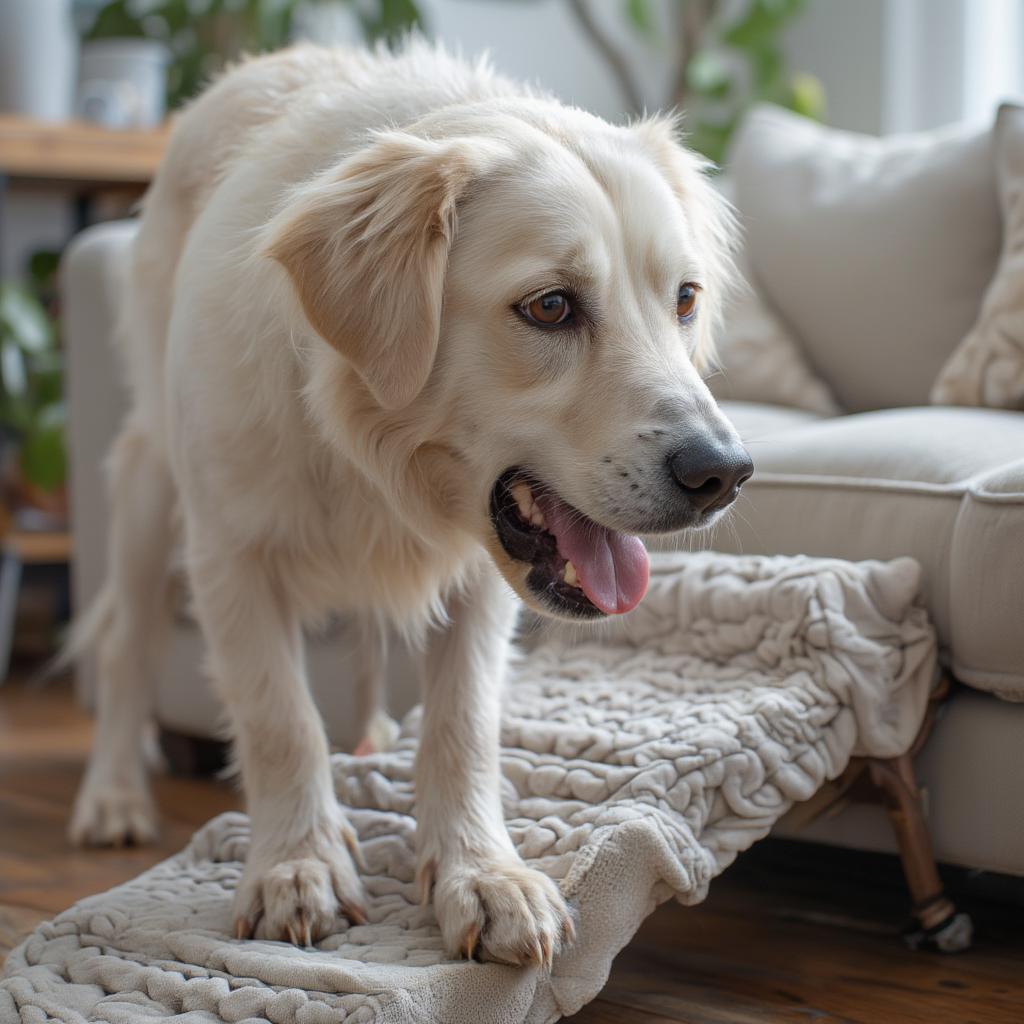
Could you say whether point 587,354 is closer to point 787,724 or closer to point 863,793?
point 787,724

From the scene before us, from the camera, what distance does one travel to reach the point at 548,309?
126 cm

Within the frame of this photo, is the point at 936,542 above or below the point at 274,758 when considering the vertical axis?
above

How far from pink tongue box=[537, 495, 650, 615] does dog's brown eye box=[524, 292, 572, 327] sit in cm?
17

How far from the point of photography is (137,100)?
11.5 feet

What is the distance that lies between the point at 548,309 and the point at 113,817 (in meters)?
1.21

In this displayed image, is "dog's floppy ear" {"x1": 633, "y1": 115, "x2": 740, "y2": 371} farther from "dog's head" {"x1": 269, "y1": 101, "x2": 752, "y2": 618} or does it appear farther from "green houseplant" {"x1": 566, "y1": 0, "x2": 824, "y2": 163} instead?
"green houseplant" {"x1": 566, "y1": 0, "x2": 824, "y2": 163}

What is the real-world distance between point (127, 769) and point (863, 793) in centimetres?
116

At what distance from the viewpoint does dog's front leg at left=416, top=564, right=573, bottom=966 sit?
1.22 m

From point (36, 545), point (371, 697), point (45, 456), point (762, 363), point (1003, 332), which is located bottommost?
point (36, 545)

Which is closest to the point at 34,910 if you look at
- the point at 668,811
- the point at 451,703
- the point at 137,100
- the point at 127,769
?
the point at 127,769

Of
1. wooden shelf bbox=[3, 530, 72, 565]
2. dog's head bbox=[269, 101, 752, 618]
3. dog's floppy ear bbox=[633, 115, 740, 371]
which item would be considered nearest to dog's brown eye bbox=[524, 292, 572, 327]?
dog's head bbox=[269, 101, 752, 618]

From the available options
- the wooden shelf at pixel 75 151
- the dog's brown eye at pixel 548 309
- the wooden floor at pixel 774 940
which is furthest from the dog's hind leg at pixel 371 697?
the wooden shelf at pixel 75 151

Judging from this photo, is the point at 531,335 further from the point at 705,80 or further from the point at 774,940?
the point at 705,80

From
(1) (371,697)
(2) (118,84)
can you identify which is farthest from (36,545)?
(1) (371,697)
